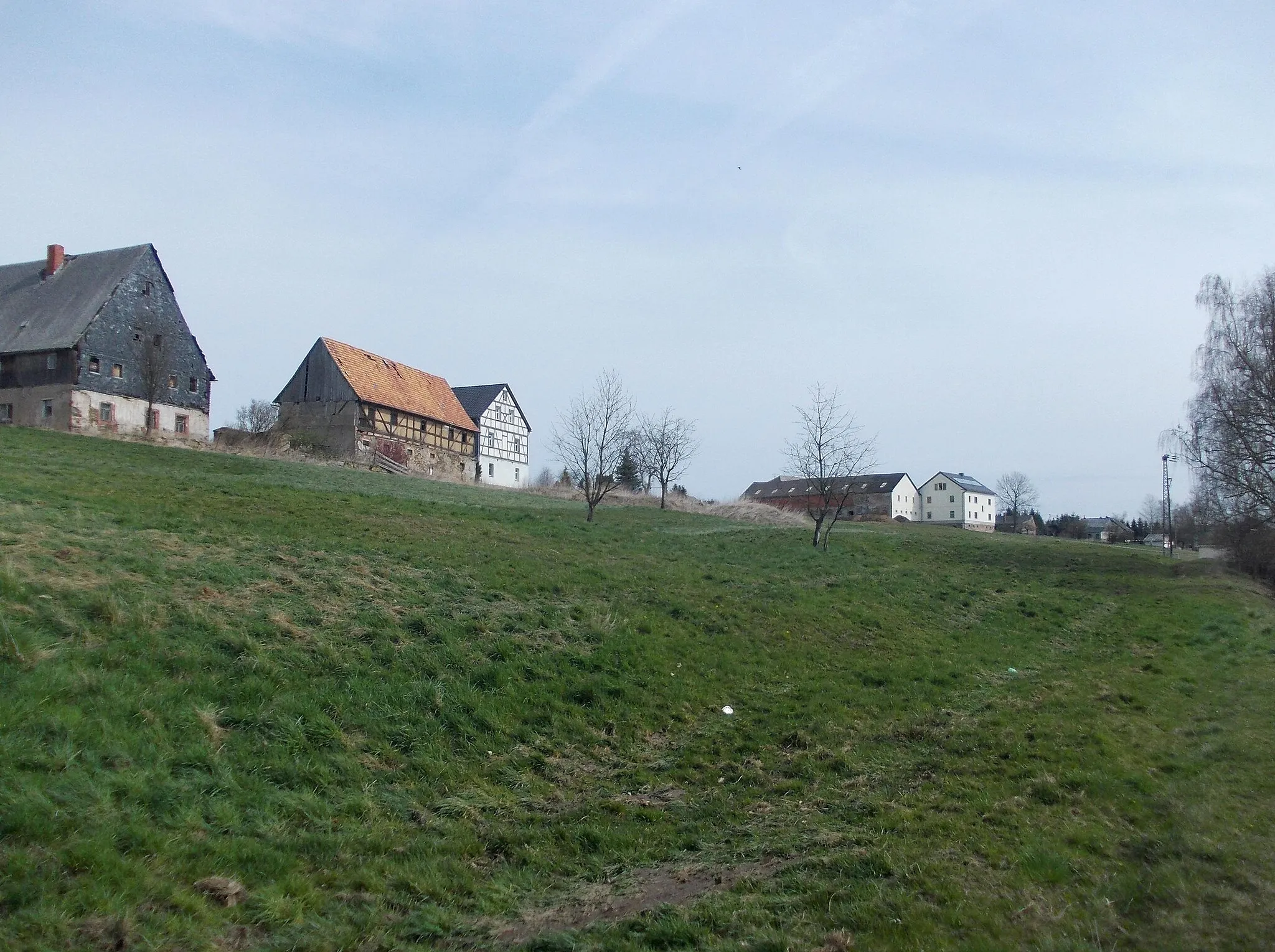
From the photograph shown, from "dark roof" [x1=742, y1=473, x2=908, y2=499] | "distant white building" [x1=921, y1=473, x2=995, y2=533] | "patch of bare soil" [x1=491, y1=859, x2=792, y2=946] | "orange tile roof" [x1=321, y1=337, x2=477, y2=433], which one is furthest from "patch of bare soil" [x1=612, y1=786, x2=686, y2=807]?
"distant white building" [x1=921, y1=473, x2=995, y2=533]

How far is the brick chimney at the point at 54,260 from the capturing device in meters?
44.6

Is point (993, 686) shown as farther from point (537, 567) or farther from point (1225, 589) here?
point (1225, 589)

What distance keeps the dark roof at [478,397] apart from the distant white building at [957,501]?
61433mm

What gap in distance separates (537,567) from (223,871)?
11.4 meters

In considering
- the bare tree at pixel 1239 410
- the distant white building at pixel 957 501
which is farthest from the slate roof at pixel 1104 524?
the bare tree at pixel 1239 410

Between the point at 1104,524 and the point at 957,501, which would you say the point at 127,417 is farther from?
the point at 1104,524

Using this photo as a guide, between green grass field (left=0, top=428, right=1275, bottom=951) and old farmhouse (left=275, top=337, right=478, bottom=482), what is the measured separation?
3479 cm

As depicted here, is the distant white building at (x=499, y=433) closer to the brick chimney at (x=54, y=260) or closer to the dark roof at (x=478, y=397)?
the dark roof at (x=478, y=397)

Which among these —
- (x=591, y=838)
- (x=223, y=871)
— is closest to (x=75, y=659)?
(x=223, y=871)

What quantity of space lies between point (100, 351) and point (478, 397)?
31758 mm

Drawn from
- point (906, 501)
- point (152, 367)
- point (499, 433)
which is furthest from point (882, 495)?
point (152, 367)

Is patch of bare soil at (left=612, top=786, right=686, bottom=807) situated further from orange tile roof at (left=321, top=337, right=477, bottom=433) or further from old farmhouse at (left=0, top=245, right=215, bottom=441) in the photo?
orange tile roof at (left=321, top=337, right=477, bottom=433)

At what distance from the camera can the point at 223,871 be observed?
5840 millimetres

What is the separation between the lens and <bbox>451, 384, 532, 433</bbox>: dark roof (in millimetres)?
67812
